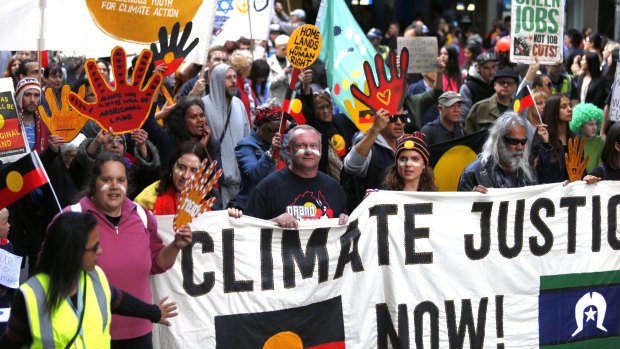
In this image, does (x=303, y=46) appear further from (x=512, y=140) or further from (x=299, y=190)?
(x=299, y=190)

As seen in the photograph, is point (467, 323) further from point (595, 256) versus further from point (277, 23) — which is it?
point (277, 23)

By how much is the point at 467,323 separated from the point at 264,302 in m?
1.29

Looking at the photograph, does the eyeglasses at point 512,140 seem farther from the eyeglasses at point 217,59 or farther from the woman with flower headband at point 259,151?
the eyeglasses at point 217,59

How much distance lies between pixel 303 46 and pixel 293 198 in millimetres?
1797

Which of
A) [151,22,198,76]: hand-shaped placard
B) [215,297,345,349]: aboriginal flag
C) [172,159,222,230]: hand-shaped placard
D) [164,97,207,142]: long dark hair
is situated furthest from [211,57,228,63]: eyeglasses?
[172,159,222,230]: hand-shaped placard

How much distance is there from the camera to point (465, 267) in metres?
6.57

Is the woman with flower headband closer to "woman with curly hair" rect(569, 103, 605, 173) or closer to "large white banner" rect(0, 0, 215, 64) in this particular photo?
"large white banner" rect(0, 0, 215, 64)

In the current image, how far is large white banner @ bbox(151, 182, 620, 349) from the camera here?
234 inches

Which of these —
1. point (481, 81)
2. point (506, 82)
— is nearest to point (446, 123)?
point (506, 82)

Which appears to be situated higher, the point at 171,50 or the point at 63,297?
the point at 171,50

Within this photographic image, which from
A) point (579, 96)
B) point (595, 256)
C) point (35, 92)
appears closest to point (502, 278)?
point (595, 256)

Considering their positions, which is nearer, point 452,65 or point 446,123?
point 446,123

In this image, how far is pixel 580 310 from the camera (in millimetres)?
6926

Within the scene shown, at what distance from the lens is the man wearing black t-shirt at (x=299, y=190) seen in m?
6.22
